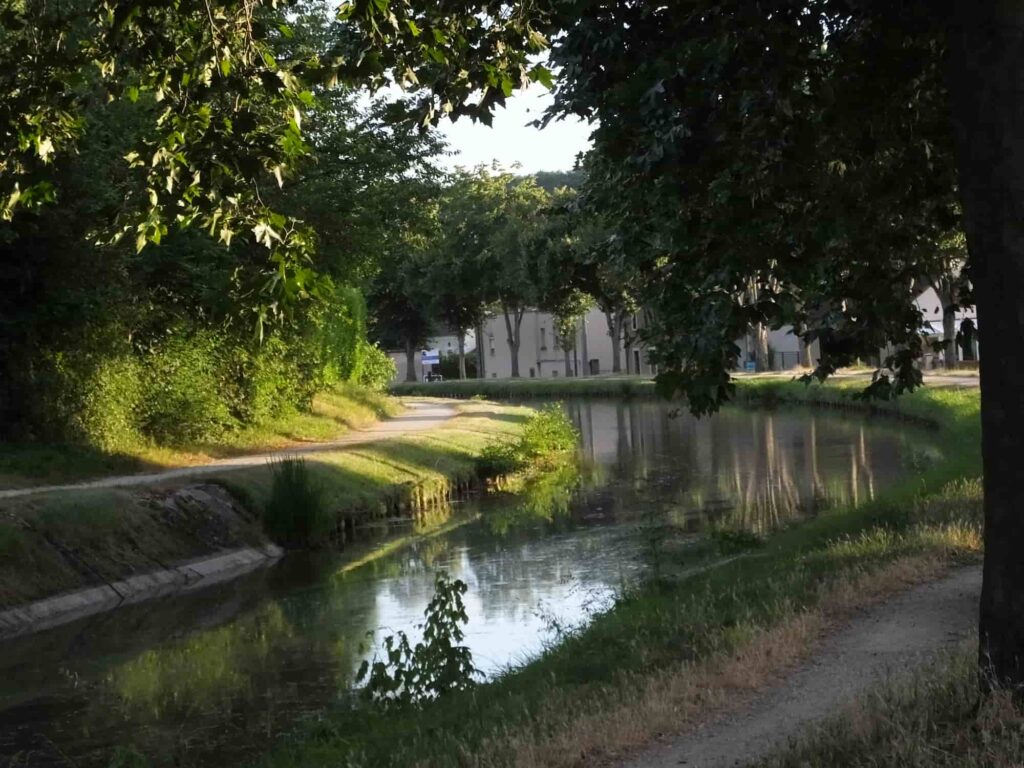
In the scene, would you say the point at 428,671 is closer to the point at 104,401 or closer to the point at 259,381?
the point at 104,401

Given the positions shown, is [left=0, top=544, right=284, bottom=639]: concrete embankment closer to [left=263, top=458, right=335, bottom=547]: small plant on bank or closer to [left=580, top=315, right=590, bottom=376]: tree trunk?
[left=263, top=458, right=335, bottom=547]: small plant on bank

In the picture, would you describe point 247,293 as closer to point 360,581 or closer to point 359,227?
point 360,581

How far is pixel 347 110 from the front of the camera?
29172 mm

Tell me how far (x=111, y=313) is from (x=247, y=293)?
16.2 metres

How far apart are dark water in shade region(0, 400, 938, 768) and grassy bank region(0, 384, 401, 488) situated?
422 cm

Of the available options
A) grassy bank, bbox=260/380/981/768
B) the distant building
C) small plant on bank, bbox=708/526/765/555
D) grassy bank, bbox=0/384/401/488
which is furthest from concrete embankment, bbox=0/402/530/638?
the distant building

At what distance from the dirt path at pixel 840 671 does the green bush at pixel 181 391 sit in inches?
714

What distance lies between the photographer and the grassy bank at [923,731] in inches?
241

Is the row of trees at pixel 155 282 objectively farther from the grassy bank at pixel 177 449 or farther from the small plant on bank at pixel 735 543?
the small plant on bank at pixel 735 543

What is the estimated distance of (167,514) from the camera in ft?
70.3

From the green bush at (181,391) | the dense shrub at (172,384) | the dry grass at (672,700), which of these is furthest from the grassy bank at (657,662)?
the green bush at (181,391)

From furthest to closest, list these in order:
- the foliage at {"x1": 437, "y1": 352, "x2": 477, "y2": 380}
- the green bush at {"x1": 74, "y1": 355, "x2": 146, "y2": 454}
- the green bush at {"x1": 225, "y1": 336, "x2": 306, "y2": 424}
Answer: the foliage at {"x1": 437, "y1": 352, "x2": 477, "y2": 380}, the green bush at {"x1": 225, "y1": 336, "x2": 306, "y2": 424}, the green bush at {"x1": 74, "y1": 355, "x2": 146, "y2": 454}

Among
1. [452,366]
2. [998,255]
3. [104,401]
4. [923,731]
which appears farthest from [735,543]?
[452,366]

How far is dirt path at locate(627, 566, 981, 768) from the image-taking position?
7.30 meters
